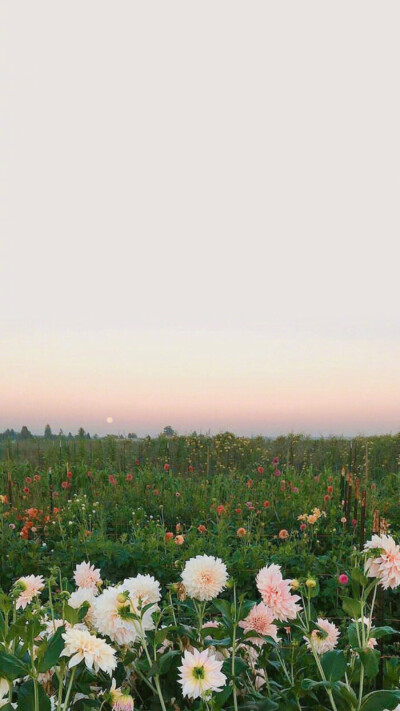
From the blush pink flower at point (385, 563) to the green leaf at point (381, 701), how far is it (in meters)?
0.29

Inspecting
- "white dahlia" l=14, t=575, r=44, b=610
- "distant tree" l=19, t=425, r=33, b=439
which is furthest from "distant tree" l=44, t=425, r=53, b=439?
"white dahlia" l=14, t=575, r=44, b=610

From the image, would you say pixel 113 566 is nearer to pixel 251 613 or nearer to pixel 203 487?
pixel 203 487

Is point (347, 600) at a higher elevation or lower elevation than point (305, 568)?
higher

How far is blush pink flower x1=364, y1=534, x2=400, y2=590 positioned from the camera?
1.96m

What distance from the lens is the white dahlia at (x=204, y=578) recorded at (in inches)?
79.4

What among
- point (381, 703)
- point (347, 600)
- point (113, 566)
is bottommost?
point (113, 566)

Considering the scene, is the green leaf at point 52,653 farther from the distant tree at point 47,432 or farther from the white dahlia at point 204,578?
the distant tree at point 47,432

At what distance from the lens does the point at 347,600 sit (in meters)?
1.78

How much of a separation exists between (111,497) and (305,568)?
2896 mm

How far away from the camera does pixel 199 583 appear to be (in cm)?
202

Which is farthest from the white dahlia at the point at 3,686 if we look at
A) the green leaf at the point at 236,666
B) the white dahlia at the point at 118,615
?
the green leaf at the point at 236,666

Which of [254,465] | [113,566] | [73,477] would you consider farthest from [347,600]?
[254,465]

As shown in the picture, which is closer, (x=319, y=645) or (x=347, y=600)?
(x=347, y=600)

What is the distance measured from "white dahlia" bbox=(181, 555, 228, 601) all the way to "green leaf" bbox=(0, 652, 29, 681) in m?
0.57
